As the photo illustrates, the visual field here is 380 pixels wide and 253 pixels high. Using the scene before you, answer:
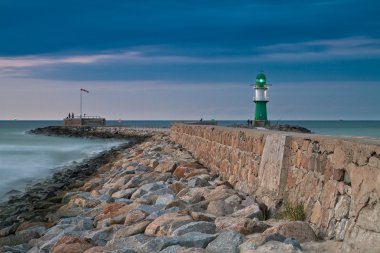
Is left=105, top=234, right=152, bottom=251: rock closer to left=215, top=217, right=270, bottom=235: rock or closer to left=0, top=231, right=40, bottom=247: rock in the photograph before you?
left=215, top=217, right=270, bottom=235: rock

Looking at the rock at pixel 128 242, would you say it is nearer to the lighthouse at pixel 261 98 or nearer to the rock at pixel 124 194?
the rock at pixel 124 194

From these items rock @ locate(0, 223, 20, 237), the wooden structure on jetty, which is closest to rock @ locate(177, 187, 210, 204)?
rock @ locate(0, 223, 20, 237)

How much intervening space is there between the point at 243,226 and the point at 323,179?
2.46ft

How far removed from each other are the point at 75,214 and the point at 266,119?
26.0 metres

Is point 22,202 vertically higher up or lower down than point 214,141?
lower down

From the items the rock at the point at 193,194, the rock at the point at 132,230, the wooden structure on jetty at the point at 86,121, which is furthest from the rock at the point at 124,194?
the wooden structure on jetty at the point at 86,121

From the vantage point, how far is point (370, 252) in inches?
136

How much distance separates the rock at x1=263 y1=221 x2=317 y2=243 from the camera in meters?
4.14

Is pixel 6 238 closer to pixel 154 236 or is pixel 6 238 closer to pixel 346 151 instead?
pixel 154 236

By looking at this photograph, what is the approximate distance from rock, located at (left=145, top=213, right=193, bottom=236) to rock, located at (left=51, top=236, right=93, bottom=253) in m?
0.57

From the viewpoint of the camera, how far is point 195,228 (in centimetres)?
470

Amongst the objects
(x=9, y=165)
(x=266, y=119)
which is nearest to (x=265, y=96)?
(x=266, y=119)

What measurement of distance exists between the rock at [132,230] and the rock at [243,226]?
81cm

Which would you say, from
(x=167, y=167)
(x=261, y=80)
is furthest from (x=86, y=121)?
(x=167, y=167)
